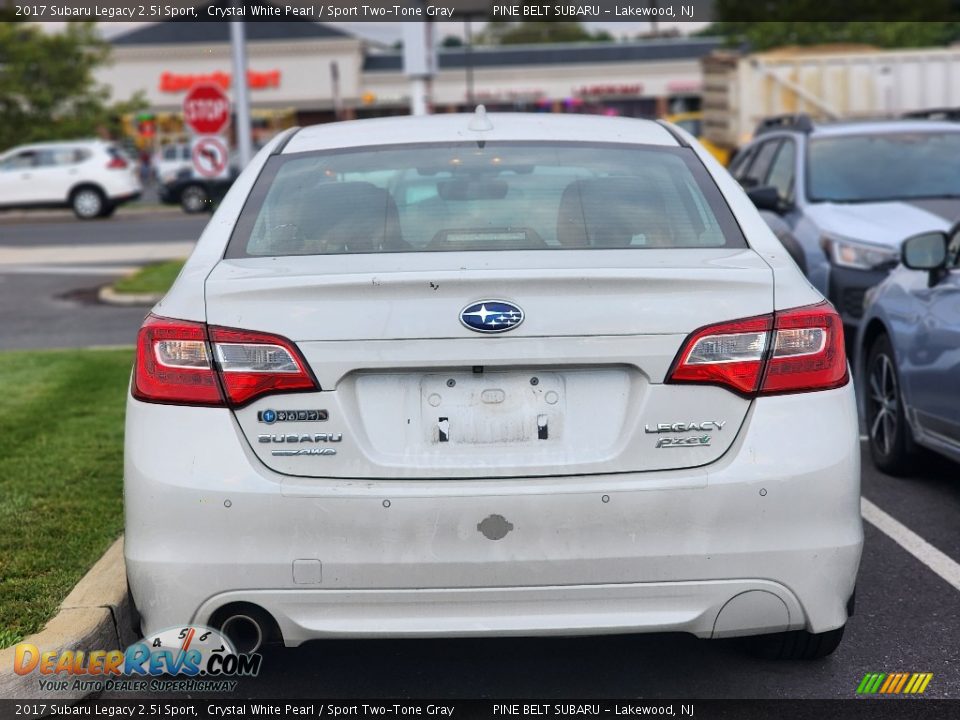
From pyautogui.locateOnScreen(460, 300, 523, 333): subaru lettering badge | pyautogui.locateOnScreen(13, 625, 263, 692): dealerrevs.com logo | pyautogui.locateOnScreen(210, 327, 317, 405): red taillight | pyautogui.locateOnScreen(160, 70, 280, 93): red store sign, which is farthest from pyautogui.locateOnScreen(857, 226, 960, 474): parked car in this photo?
pyautogui.locateOnScreen(160, 70, 280, 93): red store sign

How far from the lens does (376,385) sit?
3.61 m

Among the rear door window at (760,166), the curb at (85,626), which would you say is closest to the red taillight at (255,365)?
the curb at (85,626)

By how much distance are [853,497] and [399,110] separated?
69.8m

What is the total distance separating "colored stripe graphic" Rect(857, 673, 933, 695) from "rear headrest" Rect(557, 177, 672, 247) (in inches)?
54.5

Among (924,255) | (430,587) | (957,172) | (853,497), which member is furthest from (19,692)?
(957,172)

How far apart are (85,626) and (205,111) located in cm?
1628

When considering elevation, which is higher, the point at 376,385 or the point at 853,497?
the point at 376,385

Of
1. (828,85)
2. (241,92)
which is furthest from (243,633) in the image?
(828,85)

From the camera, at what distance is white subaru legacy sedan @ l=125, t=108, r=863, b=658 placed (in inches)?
140

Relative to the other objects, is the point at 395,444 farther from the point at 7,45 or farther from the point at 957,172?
the point at 7,45

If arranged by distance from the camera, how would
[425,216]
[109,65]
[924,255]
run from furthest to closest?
1. [109,65]
2. [924,255]
3. [425,216]

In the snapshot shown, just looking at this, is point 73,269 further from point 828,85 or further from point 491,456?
point 491,456

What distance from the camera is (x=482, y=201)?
438cm

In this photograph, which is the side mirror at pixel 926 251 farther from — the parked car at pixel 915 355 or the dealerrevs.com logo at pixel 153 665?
the dealerrevs.com logo at pixel 153 665
